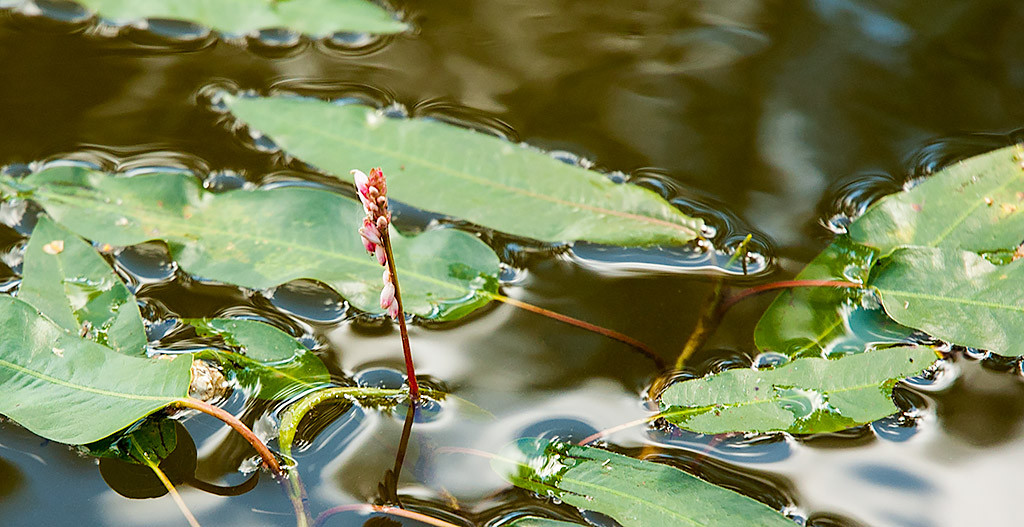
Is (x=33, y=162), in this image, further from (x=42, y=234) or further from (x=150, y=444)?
(x=150, y=444)

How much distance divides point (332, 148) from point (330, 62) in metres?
0.41

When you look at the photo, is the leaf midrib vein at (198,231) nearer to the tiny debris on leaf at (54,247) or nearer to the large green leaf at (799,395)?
the tiny debris on leaf at (54,247)

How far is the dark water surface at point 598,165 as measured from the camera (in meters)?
1.08

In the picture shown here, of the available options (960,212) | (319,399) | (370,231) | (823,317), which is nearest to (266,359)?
(319,399)

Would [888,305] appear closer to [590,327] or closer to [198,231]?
[590,327]

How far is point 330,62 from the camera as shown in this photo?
1779 millimetres

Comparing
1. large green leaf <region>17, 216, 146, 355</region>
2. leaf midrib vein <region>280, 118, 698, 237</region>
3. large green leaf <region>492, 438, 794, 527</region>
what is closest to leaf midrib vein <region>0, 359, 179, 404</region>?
large green leaf <region>17, 216, 146, 355</region>

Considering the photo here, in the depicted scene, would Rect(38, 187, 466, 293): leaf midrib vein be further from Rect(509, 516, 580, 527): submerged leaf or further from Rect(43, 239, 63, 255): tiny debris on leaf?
Rect(509, 516, 580, 527): submerged leaf

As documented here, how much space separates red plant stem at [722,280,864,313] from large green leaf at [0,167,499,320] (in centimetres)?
37

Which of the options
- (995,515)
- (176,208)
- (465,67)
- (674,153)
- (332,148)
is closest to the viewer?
(995,515)

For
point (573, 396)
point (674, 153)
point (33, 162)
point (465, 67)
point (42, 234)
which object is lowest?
point (573, 396)

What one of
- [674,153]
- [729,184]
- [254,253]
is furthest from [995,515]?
[254,253]

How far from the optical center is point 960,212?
50.8 inches

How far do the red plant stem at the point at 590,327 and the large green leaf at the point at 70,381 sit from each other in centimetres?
49
